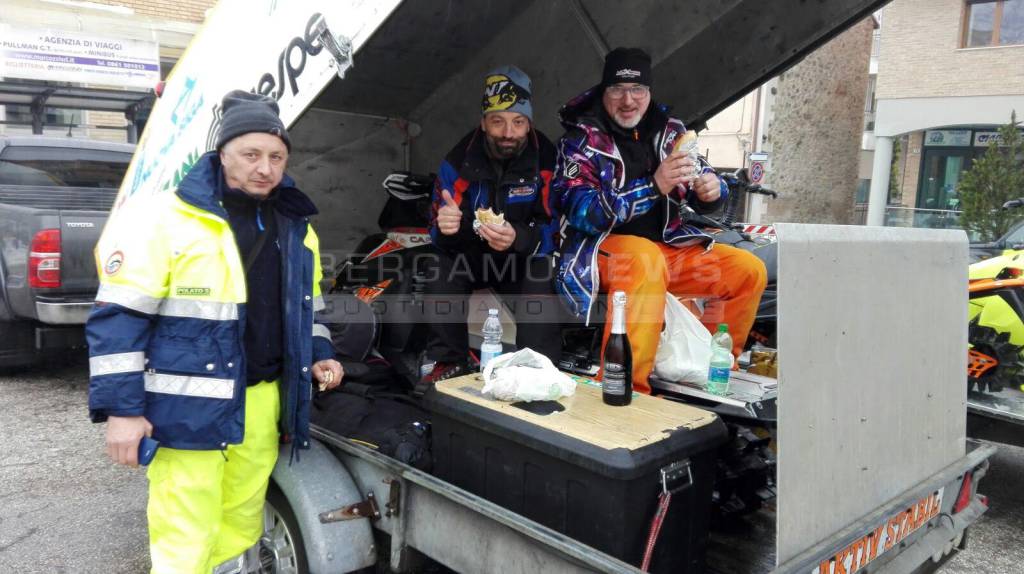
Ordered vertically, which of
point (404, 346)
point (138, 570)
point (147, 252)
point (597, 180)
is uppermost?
point (597, 180)

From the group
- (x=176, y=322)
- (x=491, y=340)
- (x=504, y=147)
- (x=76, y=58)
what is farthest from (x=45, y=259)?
(x=76, y=58)

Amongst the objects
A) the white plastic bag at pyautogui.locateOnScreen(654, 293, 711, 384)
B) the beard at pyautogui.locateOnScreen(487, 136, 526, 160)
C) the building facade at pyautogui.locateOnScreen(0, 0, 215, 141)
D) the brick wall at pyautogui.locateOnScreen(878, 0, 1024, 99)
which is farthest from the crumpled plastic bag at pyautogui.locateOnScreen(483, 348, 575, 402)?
the brick wall at pyautogui.locateOnScreen(878, 0, 1024, 99)

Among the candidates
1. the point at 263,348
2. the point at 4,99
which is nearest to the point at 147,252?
the point at 263,348

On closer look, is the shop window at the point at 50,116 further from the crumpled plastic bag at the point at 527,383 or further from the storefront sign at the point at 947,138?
the storefront sign at the point at 947,138

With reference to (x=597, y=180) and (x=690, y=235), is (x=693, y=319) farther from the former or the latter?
(x=597, y=180)

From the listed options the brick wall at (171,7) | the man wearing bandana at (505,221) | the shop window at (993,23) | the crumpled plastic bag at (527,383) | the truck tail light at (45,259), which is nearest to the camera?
the crumpled plastic bag at (527,383)

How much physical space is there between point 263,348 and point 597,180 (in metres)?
1.72

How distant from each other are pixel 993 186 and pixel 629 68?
16.0 meters

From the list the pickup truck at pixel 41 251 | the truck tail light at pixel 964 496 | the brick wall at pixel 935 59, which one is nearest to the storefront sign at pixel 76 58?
the pickup truck at pixel 41 251

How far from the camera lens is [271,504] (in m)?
2.71

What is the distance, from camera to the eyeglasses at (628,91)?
3375 millimetres

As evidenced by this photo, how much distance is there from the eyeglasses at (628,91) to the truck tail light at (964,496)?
6.86ft

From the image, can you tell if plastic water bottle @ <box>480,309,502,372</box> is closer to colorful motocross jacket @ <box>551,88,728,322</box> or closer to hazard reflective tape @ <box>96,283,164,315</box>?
colorful motocross jacket @ <box>551,88,728,322</box>

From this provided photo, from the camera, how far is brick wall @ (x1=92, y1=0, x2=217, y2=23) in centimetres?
1528
